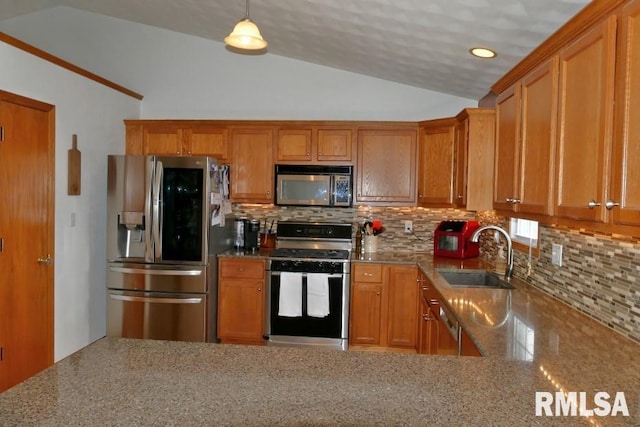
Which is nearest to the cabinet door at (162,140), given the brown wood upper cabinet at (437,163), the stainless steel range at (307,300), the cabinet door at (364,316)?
the stainless steel range at (307,300)

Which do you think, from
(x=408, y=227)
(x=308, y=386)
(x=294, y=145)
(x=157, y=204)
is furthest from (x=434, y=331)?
(x=157, y=204)

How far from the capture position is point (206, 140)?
4180 mm

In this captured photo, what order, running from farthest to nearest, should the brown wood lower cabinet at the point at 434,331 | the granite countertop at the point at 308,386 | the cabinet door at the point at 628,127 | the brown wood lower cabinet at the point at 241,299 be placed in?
1. the brown wood lower cabinet at the point at 241,299
2. the brown wood lower cabinet at the point at 434,331
3. the cabinet door at the point at 628,127
4. the granite countertop at the point at 308,386

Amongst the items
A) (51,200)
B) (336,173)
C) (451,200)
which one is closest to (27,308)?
(51,200)

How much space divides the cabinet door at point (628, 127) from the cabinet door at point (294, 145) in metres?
2.99

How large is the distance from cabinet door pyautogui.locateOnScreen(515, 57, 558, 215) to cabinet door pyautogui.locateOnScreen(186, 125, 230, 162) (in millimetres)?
2811

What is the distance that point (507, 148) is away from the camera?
236 cm

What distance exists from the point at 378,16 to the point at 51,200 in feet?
8.97

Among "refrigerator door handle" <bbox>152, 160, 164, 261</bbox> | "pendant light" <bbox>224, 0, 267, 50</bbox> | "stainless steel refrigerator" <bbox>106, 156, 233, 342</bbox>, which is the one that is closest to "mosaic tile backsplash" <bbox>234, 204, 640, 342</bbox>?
"pendant light" <bbox>224, 0, 267, 50</bbox>

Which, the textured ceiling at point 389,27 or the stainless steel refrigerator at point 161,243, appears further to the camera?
the stainless steel refrigerator at point 161,243

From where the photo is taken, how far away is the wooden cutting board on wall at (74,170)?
3414 mm

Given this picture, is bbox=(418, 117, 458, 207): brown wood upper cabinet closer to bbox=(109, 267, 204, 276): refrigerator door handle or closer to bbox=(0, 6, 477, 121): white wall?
bbox=(0, 6, 477, 121): white wall

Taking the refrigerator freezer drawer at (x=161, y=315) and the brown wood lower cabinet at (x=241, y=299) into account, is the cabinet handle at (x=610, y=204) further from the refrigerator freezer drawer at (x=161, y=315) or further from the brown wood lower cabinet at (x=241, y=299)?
the refrigerator freezer drawer at (x=161, y=315)

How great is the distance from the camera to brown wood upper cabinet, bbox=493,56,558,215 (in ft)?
5.83
